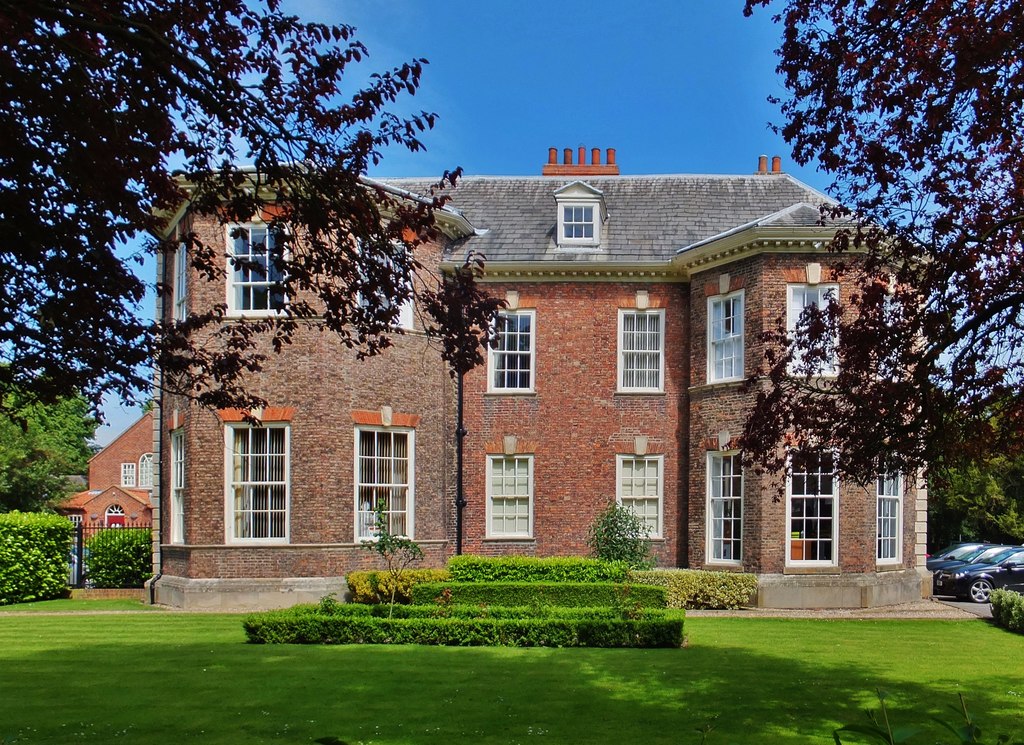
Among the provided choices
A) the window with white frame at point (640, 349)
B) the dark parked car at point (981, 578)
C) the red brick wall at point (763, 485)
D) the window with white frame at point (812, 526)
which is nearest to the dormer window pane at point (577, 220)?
the window with white frame at point (640, 349)

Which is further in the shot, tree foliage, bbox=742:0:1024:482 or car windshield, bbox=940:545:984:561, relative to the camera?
car windshield, bbox=940:545:984:561

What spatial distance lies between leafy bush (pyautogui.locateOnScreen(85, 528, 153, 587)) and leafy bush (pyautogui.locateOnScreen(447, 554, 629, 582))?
8.95 meters

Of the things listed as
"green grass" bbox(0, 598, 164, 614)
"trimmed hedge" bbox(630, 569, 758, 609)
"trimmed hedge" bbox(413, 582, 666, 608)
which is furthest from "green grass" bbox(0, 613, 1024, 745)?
"green grass" bbox(0, 598, 164, 614)

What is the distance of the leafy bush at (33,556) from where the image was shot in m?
24.4

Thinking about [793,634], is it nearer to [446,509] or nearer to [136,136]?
[446,509]

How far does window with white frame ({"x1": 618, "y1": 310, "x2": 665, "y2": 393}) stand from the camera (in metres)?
24.4

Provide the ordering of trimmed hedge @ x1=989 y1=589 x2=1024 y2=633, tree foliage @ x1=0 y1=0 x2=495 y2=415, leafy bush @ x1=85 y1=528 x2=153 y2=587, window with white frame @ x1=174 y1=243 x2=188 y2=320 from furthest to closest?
leafy bush @ x1=85 y1=528 x2=153 y2=587 < window with white frame @ x1=174 y1=243 x2=188 y2=320 < trimmed hedge @ x1=989 y1=589 x2=1024 y2=633 < tree foliage @ x1=0 y1=0 x2=495 y2=415

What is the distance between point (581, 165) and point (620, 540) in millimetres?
11600

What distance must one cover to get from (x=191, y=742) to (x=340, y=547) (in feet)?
38.0

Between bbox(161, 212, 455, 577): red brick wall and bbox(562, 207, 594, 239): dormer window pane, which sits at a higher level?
bbox(562, 207, 594, 239): dormer window pane

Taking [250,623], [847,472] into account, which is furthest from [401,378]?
[847,472]

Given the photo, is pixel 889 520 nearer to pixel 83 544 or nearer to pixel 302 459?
pixel 302 459

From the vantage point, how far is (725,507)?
22844 mm

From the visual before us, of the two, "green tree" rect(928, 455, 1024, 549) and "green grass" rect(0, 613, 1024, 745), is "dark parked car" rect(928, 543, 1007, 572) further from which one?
"green grass" rect(0, 613, 1024, 745)
